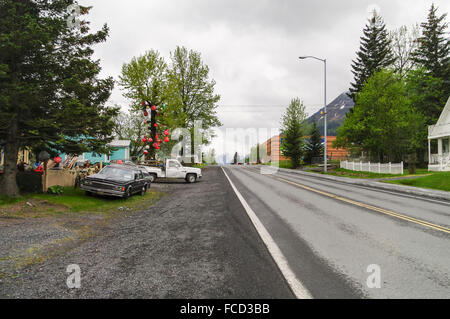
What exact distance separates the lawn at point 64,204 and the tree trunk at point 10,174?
312 mm

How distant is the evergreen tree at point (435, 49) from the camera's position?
113 ft

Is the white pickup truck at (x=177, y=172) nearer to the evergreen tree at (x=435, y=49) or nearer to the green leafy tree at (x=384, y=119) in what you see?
the green leafy tree at (x=384, y=119)

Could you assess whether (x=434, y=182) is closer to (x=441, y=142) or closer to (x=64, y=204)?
(x=441, y=142)

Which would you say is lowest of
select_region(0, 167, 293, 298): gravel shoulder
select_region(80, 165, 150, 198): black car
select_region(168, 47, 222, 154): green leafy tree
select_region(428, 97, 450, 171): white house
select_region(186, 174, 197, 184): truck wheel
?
select_region(0, 167, 293, 298): gravel shoulder

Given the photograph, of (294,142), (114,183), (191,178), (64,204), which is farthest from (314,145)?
(64,204)

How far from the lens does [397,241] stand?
15.8ft

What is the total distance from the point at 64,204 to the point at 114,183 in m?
1.99

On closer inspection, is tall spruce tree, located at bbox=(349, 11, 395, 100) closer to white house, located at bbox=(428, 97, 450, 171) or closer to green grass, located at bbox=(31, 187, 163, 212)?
white house, located at bbox=(428, 97, 450, 171)

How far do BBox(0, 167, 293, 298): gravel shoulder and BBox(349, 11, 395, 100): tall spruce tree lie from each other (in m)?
43.6

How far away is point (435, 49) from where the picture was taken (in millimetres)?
34719

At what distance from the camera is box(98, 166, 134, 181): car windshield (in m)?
10.8

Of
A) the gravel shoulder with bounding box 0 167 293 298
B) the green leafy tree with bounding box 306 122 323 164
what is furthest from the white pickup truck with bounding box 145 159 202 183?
the green leafy tree with bounding box 306 122 323 164

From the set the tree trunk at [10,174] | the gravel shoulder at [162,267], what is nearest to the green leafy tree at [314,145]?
the gravel shoulder at [162,267]

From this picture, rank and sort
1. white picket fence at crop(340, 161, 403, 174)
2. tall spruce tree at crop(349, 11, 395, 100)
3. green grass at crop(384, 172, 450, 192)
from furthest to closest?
1. tall spruce tree at crop(349, 11, 395, 100)
2. white picket fence at crop(340, 161, 403, 174)
3. green grass at crop(384, 172, 450, 192)
